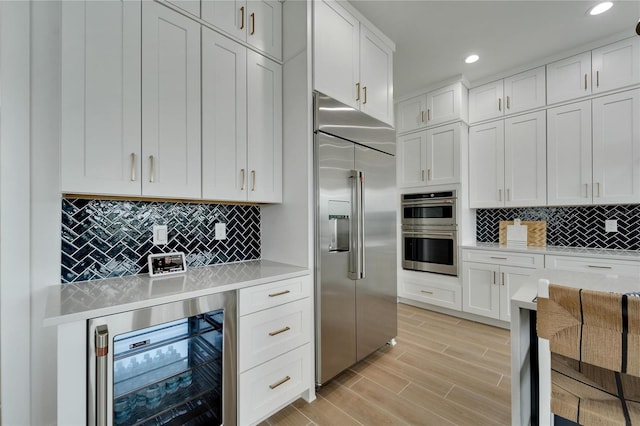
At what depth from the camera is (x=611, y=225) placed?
2842 millimetres

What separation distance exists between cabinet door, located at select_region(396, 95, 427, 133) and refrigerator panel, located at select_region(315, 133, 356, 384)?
6.47 feet

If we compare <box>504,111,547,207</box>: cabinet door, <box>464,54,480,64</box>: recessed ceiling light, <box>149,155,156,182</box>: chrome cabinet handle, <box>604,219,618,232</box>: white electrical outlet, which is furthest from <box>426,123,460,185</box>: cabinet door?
<box>149,155,156,182</box>: chrome cabinet handle

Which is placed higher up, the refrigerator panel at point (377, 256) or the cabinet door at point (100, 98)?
the cabinet door at point (100, 98)

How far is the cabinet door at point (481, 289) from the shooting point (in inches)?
120

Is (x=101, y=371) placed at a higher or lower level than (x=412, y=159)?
lower

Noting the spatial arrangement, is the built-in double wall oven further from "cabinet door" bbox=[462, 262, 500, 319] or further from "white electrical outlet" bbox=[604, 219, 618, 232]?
"white electrical outlet" bbox=[604, 219, 618, 232]

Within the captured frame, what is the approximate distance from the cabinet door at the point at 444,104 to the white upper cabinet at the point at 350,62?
1122 mm

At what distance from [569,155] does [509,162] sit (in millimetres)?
532

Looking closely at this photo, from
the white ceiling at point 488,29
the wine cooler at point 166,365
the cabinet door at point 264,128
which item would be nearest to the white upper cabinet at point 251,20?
the cabinet door at point 264,128

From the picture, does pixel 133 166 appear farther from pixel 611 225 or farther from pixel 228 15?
pixel 611 225

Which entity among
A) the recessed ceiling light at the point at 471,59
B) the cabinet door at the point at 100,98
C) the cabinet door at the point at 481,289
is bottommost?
the cabinet door at the point at 481,289

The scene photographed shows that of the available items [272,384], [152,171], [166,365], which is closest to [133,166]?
[152,171]

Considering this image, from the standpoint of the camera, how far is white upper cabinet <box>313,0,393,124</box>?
2.03 meters

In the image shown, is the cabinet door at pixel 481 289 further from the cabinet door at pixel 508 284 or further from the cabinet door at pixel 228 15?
the cabinet door at pixel 228 15
